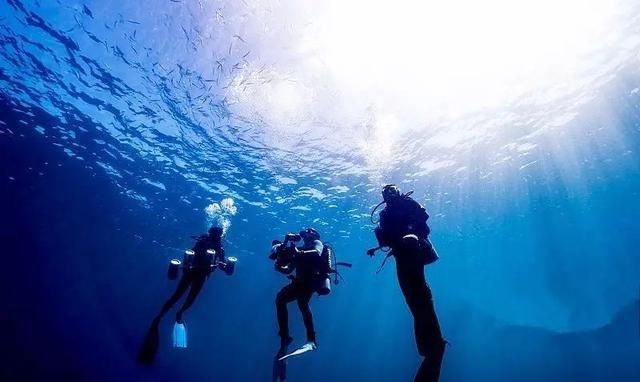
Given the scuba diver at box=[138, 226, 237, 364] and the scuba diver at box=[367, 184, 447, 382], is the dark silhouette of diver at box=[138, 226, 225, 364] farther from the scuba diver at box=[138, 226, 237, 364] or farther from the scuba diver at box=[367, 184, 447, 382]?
the scuba diver at box=[367, 184, 447, 382]

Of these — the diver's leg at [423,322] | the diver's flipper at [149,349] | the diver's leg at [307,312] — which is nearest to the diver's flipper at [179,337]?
the diver's flipper at [149,349]

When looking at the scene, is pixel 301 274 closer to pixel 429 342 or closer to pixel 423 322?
pixel 423 322

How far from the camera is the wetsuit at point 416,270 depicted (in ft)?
14.1

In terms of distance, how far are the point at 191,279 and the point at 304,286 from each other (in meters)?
3.44

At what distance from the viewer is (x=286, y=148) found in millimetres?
19141

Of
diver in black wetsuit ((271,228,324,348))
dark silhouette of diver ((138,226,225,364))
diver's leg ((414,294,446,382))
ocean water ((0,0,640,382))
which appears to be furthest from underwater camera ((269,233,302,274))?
ocean water ((0,0,640,382))

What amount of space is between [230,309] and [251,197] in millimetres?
62673

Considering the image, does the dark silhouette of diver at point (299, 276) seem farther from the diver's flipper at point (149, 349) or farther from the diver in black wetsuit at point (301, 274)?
the diver's flipper at point (149, 349)

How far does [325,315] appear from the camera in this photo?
94.1 meters

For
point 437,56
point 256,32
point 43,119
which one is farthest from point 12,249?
point 437,56

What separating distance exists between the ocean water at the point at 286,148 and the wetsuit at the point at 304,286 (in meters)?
7.91

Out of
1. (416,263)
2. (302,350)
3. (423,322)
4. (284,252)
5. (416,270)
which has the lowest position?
(302,350)

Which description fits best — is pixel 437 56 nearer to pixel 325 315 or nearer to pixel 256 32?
pixel 256 32

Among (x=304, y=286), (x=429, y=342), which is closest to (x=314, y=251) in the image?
(x=304, y=286)
